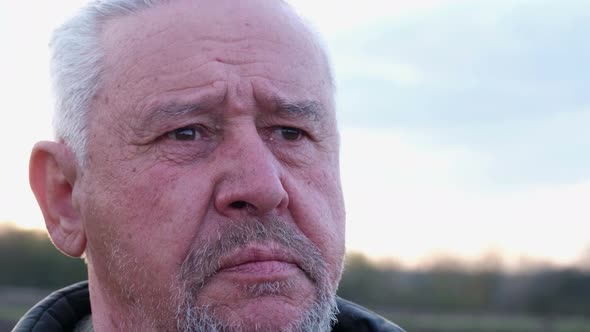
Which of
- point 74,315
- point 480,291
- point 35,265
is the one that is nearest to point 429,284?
point 480,291

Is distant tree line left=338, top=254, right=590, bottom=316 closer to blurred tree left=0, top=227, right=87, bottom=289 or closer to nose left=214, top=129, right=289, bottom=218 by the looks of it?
blurred tree left=0, top=227, right=87, bottom=289

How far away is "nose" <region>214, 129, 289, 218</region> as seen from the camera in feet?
8.43

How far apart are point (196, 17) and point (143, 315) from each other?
3.72ft

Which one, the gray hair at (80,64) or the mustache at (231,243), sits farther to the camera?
the gray hair at (80,64)

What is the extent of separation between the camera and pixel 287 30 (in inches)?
118

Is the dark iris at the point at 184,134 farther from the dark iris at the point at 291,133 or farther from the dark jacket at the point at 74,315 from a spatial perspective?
the dark jacket at the point at 74,315

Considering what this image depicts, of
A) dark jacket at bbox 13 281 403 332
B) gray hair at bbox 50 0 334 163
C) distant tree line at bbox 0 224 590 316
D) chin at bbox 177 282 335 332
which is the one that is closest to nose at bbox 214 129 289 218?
chin at bbox 177 282 335 332

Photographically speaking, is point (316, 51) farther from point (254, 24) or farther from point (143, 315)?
point (143, 315)

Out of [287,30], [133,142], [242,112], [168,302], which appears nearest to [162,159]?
[133,142]

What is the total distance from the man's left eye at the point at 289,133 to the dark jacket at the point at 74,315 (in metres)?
0.95

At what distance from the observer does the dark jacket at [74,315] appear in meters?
3.22

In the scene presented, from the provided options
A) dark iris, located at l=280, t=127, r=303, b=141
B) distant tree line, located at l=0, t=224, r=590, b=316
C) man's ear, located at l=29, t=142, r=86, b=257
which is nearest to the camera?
dark iris, located at l=280, t=127, r=303, b=141

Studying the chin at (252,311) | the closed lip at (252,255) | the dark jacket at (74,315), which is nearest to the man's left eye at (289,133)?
the closed lip at (252,255)

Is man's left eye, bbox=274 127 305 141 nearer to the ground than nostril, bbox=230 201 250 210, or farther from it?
farther from it
